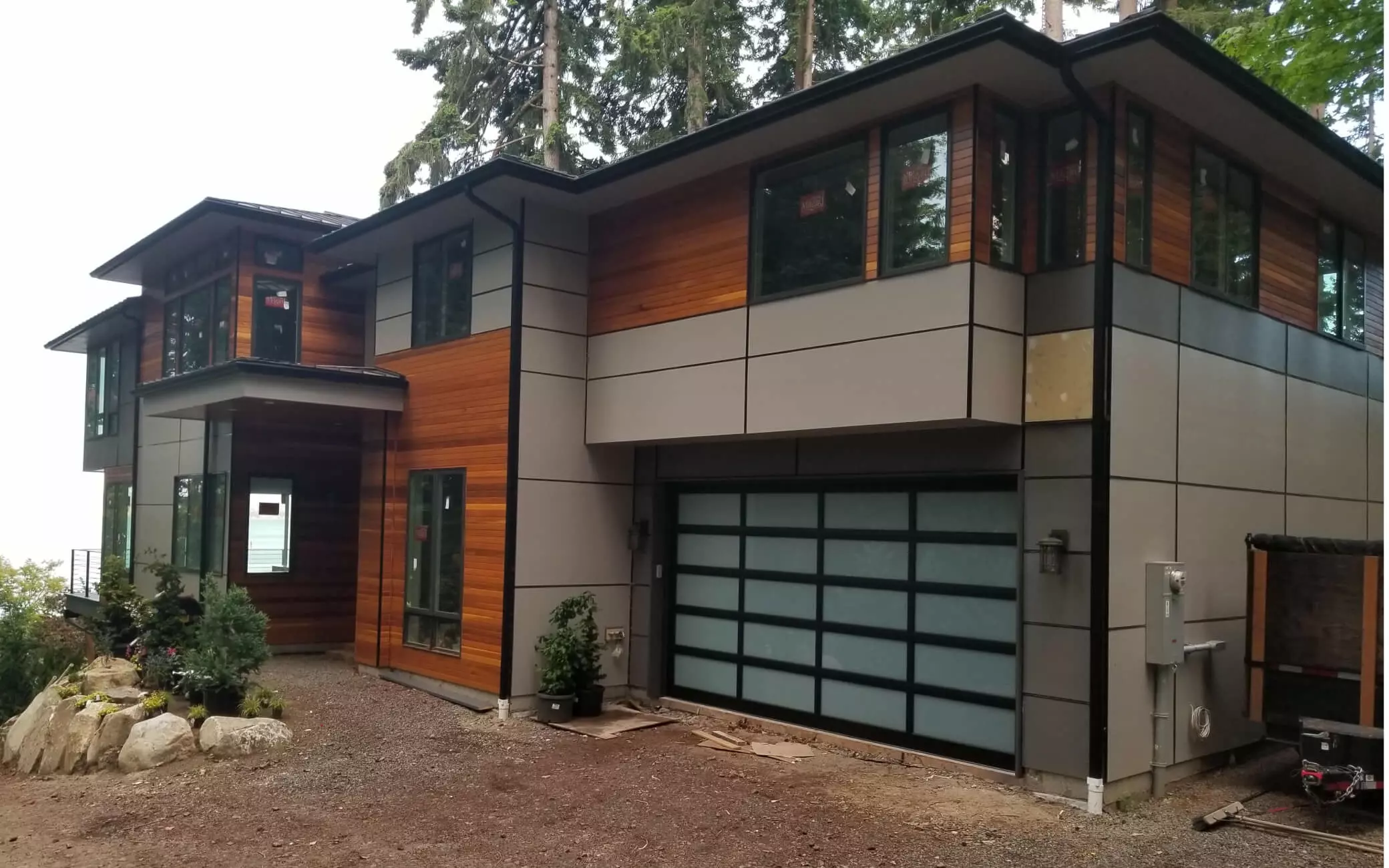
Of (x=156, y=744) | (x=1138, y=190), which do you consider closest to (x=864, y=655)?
(x=1138, y=190)

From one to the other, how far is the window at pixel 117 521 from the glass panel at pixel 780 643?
1189 centimetres

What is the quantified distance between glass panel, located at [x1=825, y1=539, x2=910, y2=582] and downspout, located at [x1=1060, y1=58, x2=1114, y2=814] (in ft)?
6.13

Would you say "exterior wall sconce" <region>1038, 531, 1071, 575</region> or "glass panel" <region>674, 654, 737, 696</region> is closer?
"exterior wall sconce" <region>1038, 531, 1071, 575</region>

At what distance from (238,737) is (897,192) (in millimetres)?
6877

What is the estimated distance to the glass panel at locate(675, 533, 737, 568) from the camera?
1024 cm

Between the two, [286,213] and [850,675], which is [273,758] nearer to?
[850,675]

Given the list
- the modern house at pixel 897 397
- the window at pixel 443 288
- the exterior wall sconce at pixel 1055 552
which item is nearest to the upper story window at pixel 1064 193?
the modern house at pixel 897 397

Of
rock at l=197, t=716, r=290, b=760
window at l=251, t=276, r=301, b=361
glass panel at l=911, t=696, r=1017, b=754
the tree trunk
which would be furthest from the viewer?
the tree trunk

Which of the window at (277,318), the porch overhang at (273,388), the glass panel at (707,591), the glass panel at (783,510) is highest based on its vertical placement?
the window at (277,318)

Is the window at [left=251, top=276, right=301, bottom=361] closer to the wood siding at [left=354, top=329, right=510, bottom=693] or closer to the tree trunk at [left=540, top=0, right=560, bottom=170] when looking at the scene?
the wood siding at [left=354, top=329, right=510, bottom=693]

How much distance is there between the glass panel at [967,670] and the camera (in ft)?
26.1

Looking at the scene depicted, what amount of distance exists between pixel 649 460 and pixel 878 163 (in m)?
4.12

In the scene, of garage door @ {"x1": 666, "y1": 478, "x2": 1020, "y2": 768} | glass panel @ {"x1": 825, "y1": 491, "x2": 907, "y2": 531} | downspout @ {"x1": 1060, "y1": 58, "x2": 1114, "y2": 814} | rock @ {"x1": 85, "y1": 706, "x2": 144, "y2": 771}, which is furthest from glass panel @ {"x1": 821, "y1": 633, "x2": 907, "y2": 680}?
rock @ {"x1": 85, "y1": 706, "x2": 144, "y2": 771}

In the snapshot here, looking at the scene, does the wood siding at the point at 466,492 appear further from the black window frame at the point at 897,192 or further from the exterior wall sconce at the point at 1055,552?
the exterior wall sconce at the point at 1055,552
